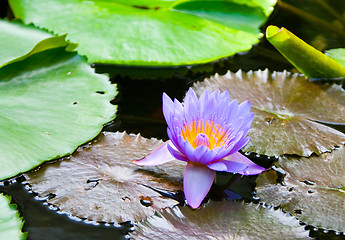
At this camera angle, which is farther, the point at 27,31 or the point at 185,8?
the point at 185,8

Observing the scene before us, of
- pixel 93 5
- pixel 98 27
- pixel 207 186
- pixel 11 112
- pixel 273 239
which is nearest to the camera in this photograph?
pixel 273 239

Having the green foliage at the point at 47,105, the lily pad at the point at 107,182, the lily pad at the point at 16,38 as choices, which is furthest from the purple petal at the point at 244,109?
the lily pad at the point at 16,38

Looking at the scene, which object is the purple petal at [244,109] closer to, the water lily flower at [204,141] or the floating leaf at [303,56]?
the water lily flower at [204,141]

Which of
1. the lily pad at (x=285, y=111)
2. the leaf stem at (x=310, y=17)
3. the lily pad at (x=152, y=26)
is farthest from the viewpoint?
the leaf stem at (x=310, y=17)

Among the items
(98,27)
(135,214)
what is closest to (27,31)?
(98,27)

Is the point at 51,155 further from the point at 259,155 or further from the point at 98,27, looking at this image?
the point at 98,27

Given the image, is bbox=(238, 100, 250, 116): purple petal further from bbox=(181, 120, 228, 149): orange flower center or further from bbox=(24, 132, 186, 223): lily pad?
bbox=(24, 132, 186, 223): lily pad

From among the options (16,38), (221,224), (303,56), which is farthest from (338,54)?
(16,38)
